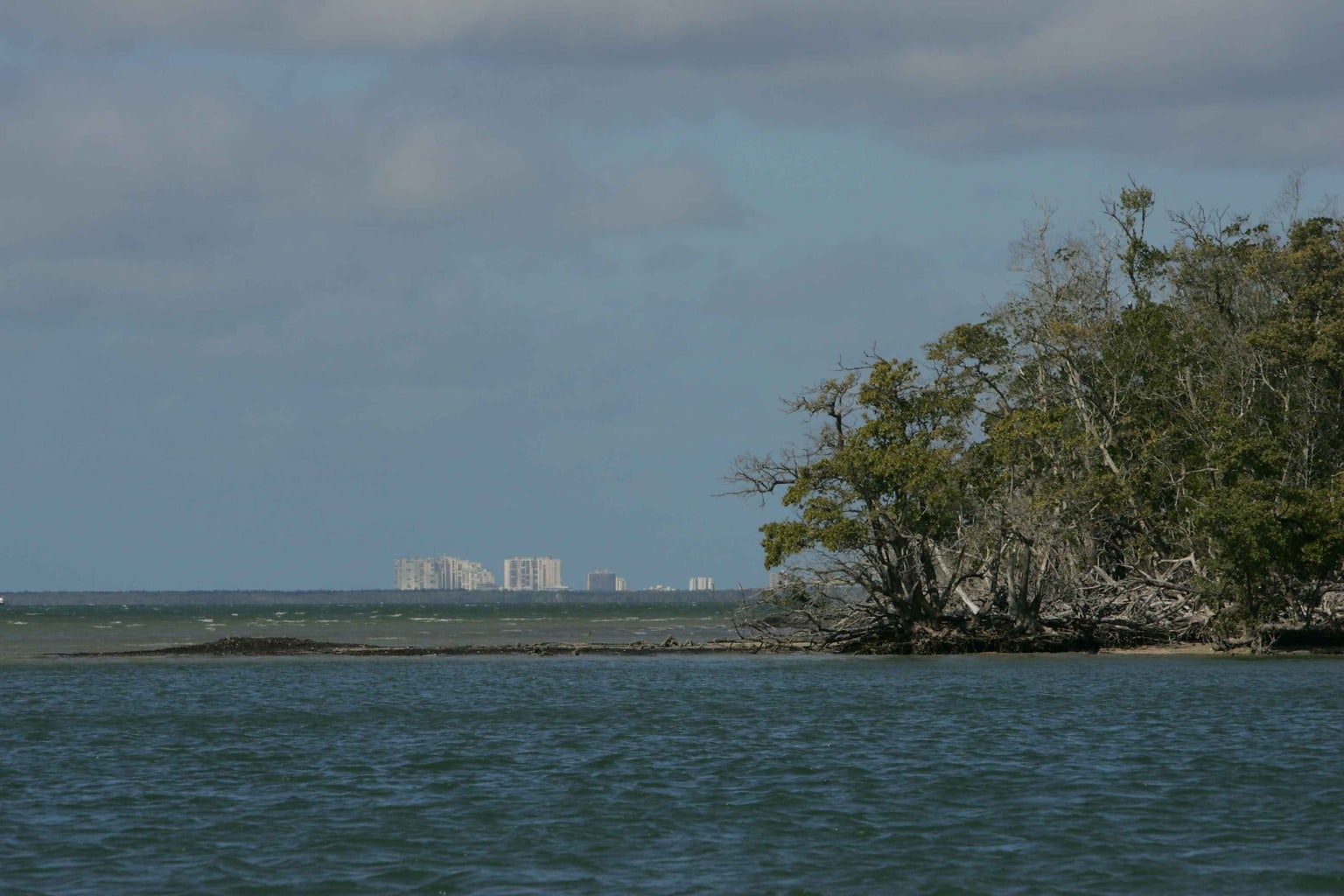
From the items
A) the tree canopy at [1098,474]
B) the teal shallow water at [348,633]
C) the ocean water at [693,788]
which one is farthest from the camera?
the teal shallow water at [348,633]

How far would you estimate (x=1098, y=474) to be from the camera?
5319cm

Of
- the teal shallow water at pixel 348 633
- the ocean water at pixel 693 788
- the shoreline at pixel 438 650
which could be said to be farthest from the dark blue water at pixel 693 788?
the teal shallow water at pixel 348 633

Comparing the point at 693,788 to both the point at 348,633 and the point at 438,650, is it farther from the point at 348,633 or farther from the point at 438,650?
the point at 348,633

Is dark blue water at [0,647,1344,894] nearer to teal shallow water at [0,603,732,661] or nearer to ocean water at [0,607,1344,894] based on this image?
ocean water at [0,607,1344,894]

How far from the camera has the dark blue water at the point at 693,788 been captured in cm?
1781

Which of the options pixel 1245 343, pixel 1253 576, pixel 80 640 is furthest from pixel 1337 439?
pixel 80 640

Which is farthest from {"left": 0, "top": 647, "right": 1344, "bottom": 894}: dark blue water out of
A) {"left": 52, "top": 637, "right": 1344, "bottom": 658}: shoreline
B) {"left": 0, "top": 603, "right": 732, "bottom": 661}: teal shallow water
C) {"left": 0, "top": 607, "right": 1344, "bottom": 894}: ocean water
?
{"left": 0, "top": 603, "right": 732, "bottom": 661}: teal shallow water

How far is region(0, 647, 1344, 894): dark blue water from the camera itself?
17812 mm

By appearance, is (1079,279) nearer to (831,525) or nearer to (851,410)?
(851,410)

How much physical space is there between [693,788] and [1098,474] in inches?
1277

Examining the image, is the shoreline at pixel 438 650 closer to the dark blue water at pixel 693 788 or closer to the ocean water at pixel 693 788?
the ocean water at pixel 693 788

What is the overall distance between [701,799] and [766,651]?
114ft

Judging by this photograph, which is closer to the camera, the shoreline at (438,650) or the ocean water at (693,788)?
the ocean water at (693,788)

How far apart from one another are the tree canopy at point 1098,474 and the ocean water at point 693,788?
7547 millimetres
